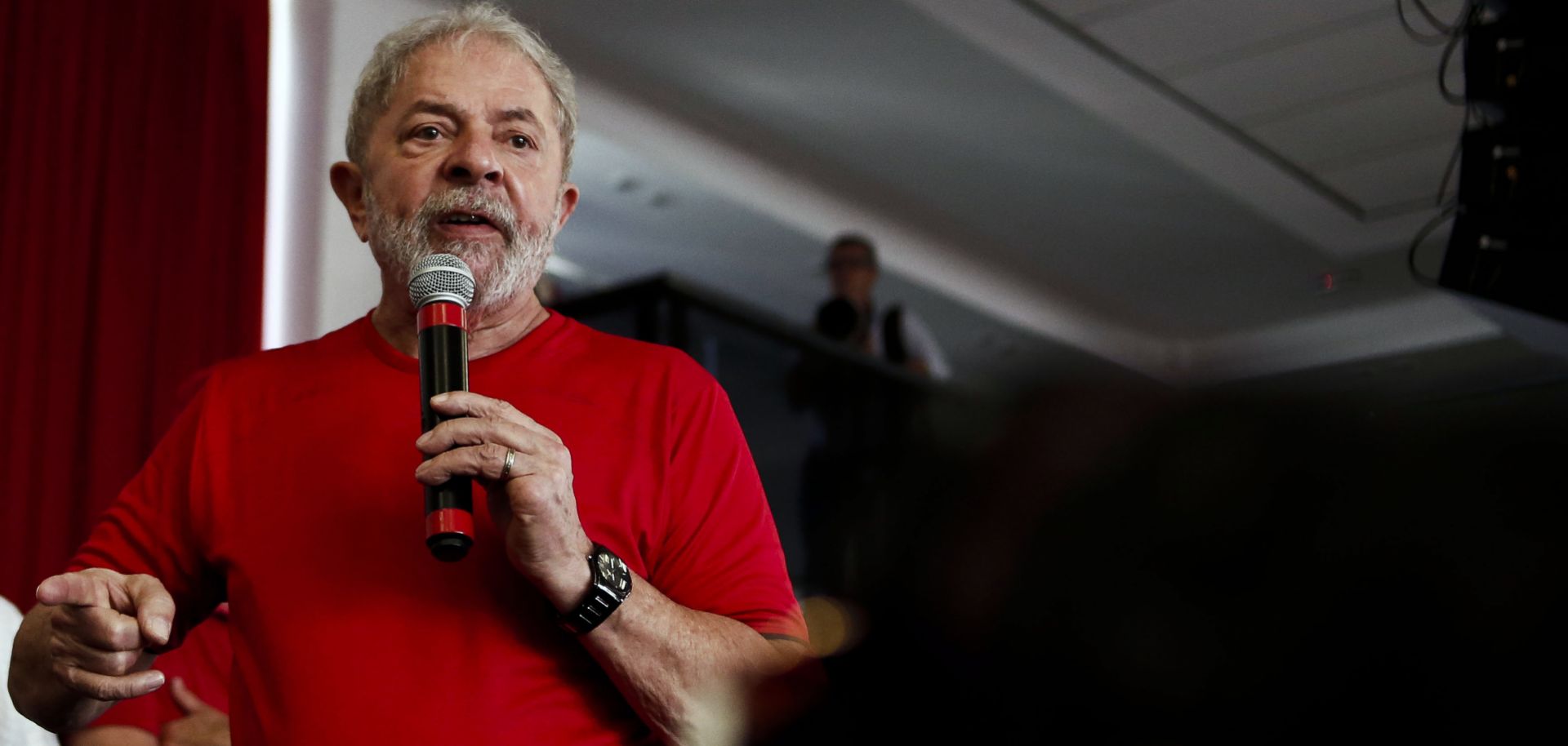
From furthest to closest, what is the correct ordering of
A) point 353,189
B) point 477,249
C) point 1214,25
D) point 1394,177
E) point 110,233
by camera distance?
point 1394,177
point 1214,25
point 110,233
point 353,189
point 477,249

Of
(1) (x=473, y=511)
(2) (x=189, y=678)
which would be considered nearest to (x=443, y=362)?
(1) (x=473, y=511)

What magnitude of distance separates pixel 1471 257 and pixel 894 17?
232cm

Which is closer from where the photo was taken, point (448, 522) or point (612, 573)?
point (448, 522)

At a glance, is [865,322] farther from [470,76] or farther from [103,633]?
[103,633]

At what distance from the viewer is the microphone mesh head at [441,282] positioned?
1.27m

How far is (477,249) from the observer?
56.5 inches

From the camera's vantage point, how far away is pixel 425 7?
4.96 meters

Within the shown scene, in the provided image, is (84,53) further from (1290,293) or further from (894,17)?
(1290,293)

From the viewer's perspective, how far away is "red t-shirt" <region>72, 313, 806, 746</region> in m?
1.25

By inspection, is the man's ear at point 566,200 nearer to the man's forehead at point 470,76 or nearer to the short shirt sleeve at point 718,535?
the man's forehead at point 470,76

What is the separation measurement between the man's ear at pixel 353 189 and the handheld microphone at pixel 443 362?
9.1 inches

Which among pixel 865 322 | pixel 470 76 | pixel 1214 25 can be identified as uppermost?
pixel 470 76

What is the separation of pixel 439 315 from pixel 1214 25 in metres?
4.94

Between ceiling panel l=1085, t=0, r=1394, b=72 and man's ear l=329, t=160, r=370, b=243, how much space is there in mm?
4406
